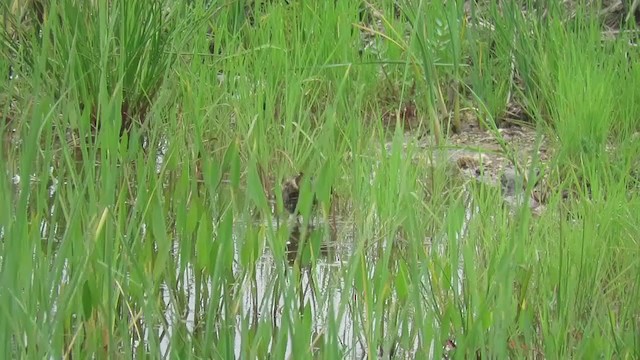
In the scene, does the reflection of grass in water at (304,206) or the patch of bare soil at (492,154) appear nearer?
the reflection of grass in water at (304,206)

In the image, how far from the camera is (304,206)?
2.19 m

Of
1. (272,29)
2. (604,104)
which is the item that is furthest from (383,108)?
(604,104)

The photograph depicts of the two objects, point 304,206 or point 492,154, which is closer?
point 304,206

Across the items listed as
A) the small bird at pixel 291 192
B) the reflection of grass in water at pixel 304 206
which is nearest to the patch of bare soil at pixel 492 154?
the reflection of grass in water at pixel 304 206

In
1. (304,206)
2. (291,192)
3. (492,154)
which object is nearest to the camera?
(304,206)

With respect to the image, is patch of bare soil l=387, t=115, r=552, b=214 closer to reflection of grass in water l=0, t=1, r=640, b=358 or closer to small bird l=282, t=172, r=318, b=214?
reflection of grass in water l=0, t=1, r=640, b=358

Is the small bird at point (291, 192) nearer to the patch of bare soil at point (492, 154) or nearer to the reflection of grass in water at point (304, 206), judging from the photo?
the reflection of grass in water at point (304, 206)

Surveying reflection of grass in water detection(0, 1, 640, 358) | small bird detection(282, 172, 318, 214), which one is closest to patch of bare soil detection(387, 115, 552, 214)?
reflection of grass in water detection(0, 1, 640, 358)

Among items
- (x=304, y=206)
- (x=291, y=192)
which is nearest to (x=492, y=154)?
(x=291, y=192)

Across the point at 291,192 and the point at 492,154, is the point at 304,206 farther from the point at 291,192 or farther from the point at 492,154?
the point at 492,154

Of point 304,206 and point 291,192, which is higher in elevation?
point 304,206

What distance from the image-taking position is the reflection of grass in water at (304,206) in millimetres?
1889

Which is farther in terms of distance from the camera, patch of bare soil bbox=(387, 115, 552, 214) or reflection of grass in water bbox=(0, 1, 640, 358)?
patch of bare soil bbox=(387, 115, 552, 214)

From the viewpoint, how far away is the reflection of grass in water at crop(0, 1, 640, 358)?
1.89 meters
